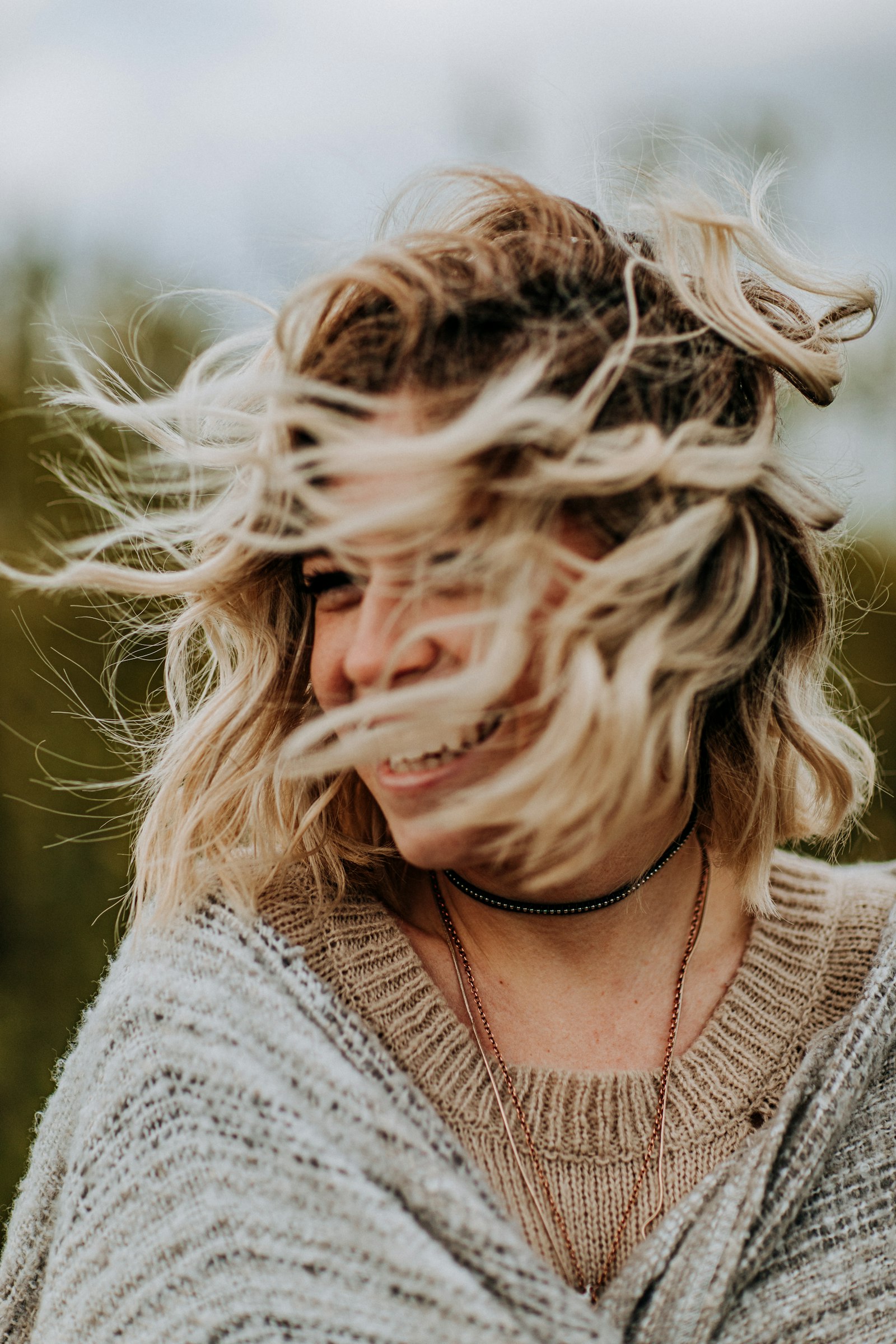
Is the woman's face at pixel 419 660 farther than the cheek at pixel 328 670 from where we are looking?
No

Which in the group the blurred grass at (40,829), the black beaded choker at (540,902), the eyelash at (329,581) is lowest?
the blurred grass at (40,829)

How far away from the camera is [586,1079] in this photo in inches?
57.0

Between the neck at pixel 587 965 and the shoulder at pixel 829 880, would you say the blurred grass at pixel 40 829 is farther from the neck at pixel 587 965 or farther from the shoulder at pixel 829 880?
the neck at pixel 587 965

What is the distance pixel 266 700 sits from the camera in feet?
5.07

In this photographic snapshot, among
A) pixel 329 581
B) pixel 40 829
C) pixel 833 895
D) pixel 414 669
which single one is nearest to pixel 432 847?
pixel 414 669

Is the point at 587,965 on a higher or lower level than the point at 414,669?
lower

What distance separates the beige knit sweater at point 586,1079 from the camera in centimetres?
138

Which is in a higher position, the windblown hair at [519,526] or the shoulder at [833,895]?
the windblown hair at [519,526]

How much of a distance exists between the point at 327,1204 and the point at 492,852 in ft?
1.33

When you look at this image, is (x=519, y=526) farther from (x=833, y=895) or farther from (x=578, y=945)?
(x=833, y=895)

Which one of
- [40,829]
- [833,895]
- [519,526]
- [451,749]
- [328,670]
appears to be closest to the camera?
[519,526]

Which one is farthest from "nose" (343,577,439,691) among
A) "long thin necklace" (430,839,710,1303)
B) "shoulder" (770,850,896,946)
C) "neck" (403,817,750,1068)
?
"shoulder" (770,850,896,946)

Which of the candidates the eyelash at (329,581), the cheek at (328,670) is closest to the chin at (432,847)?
the cheek at (328,670)

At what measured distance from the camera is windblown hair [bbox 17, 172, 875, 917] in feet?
3.79
